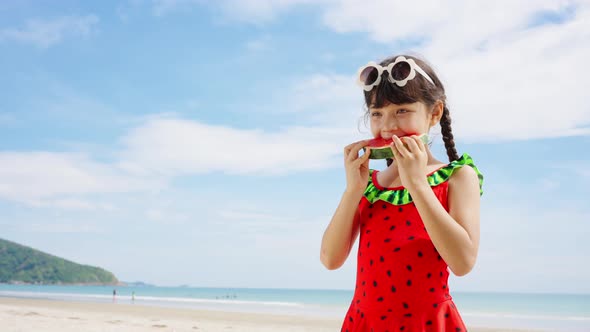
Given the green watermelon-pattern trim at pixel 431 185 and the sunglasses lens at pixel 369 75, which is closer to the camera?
the green watermelon-pattern trim at pixel 431 185

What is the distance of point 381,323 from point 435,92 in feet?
2.70

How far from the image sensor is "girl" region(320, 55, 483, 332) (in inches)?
71.2

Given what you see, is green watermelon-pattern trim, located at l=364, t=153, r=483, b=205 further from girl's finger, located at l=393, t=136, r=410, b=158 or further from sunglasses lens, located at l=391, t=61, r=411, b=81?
sunglasses lens, located at l=391, t=61, r=411, b=81

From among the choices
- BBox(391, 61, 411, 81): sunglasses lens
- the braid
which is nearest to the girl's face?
BBox(391, 61, 411, 81): sunglasses lens

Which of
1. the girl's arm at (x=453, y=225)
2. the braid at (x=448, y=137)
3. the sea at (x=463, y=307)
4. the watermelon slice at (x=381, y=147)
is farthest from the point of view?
the sea at (x=463, y=307)

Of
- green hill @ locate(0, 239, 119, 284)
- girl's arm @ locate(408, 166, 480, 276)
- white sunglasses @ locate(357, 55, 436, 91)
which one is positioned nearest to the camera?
girl's arm @ locate(408, 166, 480, 276)

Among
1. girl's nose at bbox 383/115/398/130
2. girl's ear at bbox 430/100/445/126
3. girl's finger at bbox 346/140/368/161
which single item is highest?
girl's ear at bbox 430/100/445/126

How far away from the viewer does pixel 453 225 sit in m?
1.77

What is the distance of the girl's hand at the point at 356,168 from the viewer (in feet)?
6.57

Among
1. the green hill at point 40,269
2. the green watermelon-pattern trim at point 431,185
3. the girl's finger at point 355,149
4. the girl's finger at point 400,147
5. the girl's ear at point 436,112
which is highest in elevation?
the green hill at point 40,269

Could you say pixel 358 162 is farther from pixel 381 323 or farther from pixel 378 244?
pixel 381 323

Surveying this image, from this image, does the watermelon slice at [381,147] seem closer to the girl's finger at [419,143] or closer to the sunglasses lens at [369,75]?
the girl's finger at [419,143]

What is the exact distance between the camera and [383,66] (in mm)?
2121

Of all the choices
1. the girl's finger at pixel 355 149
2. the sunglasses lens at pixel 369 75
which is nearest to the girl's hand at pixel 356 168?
the girl's finger at pixel 355 149
